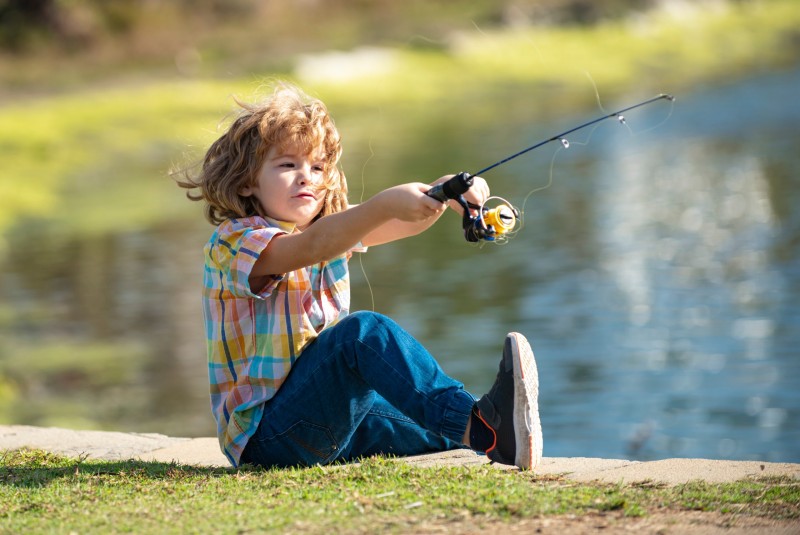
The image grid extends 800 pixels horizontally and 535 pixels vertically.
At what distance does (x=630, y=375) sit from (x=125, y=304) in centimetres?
498

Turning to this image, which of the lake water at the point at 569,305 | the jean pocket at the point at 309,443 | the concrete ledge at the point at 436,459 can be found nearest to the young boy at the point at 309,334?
the jean pocket at the point at 309,443

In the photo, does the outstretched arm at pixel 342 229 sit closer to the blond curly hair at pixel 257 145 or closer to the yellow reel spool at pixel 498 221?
the yellow reel spool at pixel 498 221

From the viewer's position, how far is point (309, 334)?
4086 mm

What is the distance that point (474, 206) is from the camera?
393 centimetres

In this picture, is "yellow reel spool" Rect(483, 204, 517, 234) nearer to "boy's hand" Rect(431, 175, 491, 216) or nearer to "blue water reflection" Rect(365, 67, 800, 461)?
"boy's hand" Rect(431, 175, 491, 216)

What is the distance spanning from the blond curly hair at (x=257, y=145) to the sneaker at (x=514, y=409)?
0.90m

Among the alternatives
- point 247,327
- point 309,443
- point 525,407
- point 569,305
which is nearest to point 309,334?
point 247,327

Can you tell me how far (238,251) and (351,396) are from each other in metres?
0.58

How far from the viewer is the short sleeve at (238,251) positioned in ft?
13.0

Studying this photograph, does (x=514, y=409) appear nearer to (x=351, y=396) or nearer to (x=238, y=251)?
(x=351, y=396)

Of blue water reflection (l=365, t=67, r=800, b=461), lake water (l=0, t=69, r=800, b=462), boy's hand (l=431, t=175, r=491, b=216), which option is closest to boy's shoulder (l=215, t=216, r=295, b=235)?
boy's hand (l=431, t=175, r=491, b=216)

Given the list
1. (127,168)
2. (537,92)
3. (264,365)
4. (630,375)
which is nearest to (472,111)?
(537,92)

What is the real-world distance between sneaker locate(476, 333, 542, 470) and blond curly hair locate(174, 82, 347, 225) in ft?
2.96

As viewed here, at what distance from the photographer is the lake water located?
833cm
